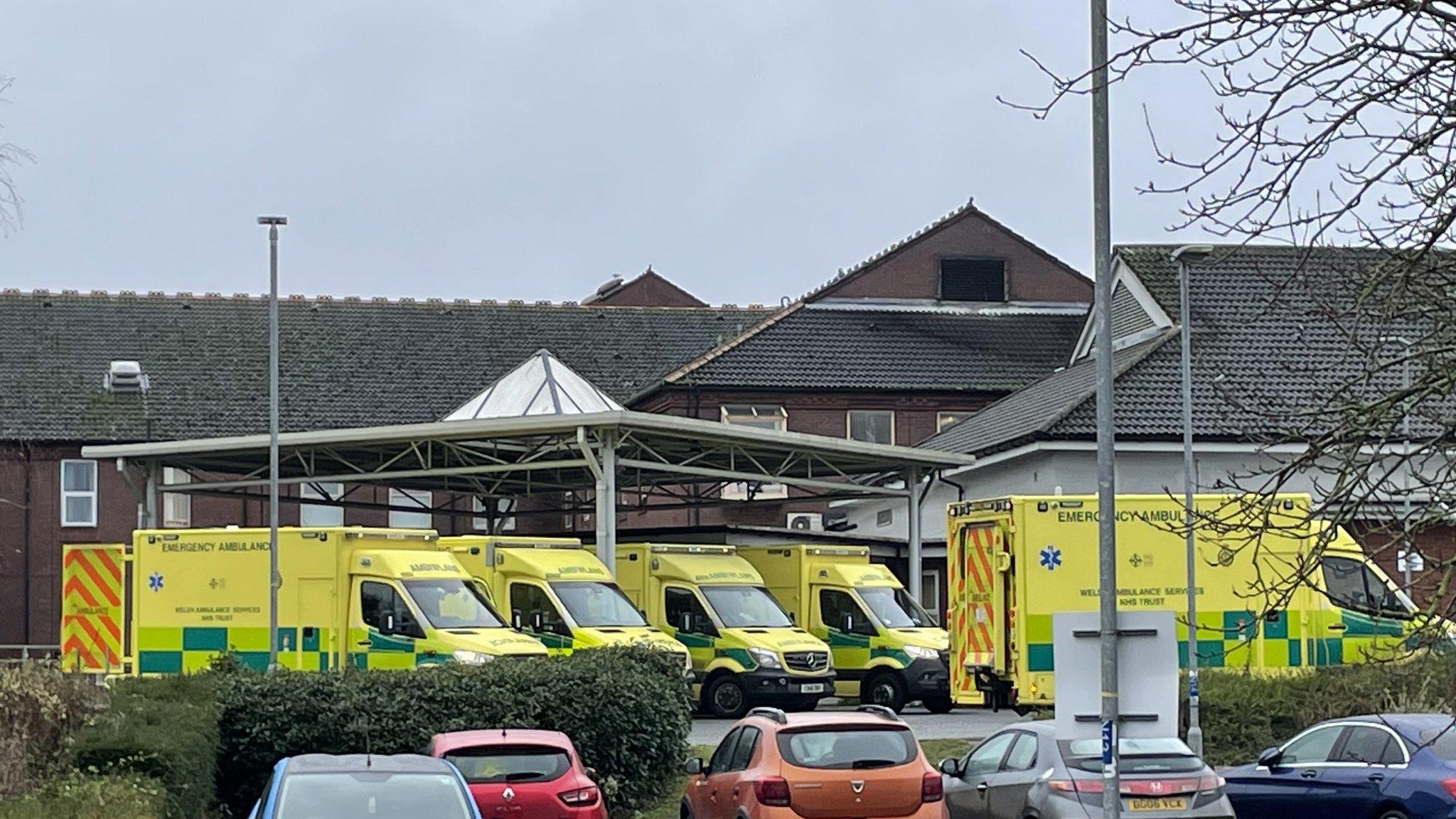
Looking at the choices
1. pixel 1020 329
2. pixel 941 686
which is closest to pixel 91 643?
pixel 941 686

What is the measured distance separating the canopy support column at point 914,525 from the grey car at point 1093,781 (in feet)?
69.6

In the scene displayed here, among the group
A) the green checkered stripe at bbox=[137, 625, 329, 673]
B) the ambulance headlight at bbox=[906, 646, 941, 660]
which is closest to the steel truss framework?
the ambulance headlight at bbox=[906, 646, 941, 660]

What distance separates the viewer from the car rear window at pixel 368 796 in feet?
41.1

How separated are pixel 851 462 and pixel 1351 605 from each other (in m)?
14.9

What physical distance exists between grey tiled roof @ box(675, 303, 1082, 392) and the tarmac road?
21.0 meters

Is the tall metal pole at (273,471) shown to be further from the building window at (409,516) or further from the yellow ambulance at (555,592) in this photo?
the building window at (409,516)

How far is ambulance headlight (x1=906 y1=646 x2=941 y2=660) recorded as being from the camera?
3509 cm

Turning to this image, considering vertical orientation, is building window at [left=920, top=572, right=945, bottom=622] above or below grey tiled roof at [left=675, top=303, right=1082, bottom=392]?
below

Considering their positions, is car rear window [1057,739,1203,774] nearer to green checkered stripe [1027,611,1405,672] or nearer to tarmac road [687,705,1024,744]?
tarmac road [687,705,1024,744]

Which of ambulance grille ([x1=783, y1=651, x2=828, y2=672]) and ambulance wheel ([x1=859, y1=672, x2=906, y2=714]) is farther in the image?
ambulance wheel ([x1=859, y1=672, x2=906, y2=714])

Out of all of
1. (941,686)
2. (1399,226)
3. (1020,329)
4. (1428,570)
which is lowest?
(941,686)

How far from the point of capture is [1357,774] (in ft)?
61.1

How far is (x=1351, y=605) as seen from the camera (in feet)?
93.8

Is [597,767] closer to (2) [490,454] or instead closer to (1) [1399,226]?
(1) [1399,226]
